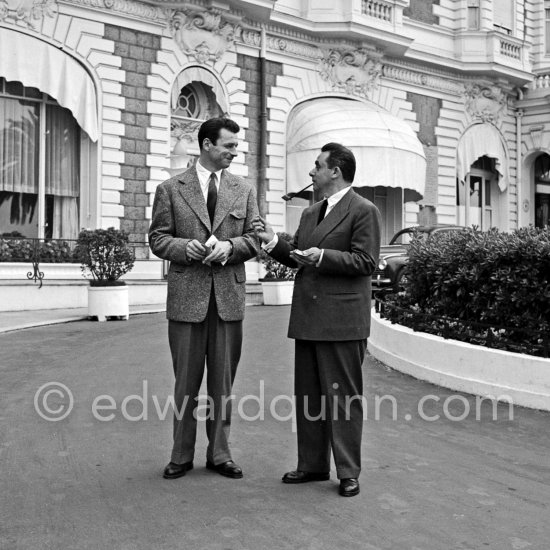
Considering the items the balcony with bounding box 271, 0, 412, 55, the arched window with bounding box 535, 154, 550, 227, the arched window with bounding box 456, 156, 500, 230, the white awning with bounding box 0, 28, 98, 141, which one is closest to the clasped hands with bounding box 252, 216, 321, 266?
the white awning with bounding box 0, 28, 98, 141

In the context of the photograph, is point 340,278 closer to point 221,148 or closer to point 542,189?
point 221,148

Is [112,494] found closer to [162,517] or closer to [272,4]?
[162,517]

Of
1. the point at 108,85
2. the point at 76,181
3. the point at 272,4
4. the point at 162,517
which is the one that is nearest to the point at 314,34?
the point at 272,4

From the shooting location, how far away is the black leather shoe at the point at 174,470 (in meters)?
4.55

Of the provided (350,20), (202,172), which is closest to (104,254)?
(202,172)

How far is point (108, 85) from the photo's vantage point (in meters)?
18.2

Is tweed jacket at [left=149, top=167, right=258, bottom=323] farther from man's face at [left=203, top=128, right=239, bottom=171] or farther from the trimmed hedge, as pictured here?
the trimmed hedge

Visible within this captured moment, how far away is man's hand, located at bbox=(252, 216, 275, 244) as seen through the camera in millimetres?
4695

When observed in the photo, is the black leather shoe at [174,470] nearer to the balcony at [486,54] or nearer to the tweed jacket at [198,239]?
the tweed jacket at [198,239]

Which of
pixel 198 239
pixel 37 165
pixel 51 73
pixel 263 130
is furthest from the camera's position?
pixel 263 130

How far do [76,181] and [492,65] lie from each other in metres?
15.3

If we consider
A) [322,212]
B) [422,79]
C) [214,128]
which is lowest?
[322,212]

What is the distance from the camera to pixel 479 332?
7.69 metres

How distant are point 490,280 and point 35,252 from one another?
434 inches
